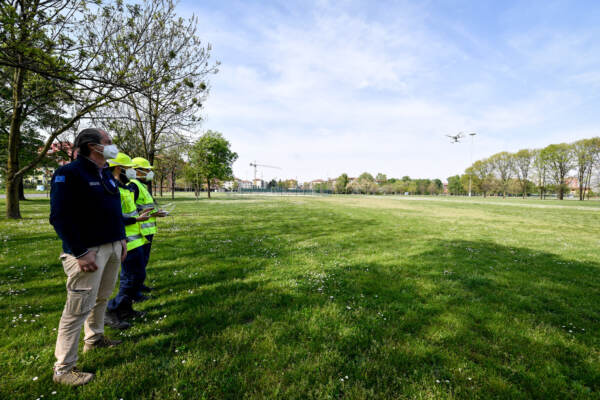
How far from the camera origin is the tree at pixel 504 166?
291 ft

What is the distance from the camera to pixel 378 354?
3.66 m

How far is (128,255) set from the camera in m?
4.46

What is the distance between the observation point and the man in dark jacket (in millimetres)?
2824

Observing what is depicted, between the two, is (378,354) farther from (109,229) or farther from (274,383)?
(109,229)

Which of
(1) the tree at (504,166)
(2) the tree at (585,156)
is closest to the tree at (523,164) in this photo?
(1) the tree at (504,166)

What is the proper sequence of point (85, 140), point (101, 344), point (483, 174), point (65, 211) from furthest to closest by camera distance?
point (483, 174) < point (101, 344) < point (85, 140) < point (65, 211)

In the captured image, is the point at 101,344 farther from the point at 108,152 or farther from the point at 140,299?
the point at 108,152

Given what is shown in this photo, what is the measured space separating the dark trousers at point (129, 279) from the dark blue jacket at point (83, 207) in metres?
1.45

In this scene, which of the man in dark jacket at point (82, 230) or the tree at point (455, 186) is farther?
the tree at point (455, 186)

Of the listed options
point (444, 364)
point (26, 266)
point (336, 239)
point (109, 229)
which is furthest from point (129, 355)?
point (336, 239)

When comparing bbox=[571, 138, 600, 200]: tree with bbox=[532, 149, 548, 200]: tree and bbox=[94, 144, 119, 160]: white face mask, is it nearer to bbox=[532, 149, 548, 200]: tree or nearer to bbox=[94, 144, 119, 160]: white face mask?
bbox=[532, 149, 548, 200]: tree

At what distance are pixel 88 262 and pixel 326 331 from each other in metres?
3.80

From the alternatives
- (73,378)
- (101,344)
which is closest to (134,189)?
(101,344)

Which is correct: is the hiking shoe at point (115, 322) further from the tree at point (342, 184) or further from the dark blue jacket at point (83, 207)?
the tree at point (342, 184)
